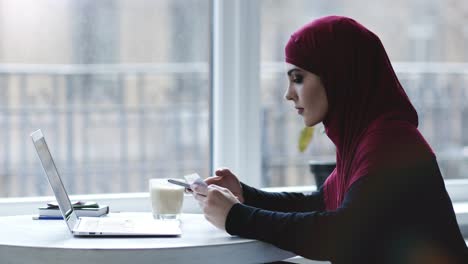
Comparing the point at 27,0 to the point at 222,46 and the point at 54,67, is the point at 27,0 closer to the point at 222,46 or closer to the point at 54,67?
the point at 54,67

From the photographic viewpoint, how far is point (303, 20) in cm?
272

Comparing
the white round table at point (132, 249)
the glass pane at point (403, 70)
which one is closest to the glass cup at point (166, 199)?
the white round table at point (132, 249)

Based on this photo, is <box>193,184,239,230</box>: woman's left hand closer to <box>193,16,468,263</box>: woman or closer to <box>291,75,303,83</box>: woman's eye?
<box>193,16,468,263</box>: woman

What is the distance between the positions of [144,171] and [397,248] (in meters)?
1.15

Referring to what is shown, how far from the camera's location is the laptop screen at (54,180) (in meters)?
1.74

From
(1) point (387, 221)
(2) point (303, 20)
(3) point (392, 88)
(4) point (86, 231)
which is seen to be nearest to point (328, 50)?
(3) point (392, 88)

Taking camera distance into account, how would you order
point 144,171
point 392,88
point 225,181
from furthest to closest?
point 144,171 < point 225,181 < point 392,88

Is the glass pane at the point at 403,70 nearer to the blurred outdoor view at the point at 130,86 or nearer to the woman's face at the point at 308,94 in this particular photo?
the blurred outdoor view at the point at 130,86

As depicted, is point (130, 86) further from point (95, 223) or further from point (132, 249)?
point (132, 249)

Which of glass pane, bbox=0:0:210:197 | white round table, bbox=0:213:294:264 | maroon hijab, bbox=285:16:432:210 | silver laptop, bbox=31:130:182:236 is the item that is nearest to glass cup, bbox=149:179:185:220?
silver laptop, bbox=31:130:182:236

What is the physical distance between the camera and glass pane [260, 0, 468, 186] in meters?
2.69

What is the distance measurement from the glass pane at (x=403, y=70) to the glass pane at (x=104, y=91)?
239mm

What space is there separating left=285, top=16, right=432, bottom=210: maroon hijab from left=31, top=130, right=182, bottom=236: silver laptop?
0.44m

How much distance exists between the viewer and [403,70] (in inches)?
112
